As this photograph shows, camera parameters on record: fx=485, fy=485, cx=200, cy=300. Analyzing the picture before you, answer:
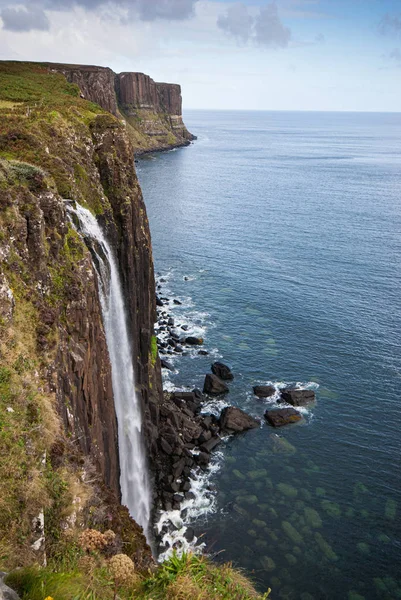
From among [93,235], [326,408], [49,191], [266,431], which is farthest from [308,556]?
[49,191]

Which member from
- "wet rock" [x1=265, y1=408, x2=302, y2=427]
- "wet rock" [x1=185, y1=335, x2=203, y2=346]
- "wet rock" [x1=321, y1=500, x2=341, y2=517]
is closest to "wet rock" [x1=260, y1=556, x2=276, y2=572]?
"wet rock" [x1=321, y1=500, x2=341, y2=517]

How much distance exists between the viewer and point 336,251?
94.4 metres

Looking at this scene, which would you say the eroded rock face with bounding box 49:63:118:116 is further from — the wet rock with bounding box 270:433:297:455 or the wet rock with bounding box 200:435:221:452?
the wet rock with bounding box 270:433:297:455

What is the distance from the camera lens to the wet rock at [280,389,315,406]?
5272cm

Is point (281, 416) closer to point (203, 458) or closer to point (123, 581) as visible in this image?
point (203, 458)

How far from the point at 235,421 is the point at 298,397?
830 centimetres

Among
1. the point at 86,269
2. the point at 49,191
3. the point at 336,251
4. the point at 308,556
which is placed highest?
the point at 49,191

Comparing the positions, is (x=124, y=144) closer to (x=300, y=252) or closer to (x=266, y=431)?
(x=266, y=431)

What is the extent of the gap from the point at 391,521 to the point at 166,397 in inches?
943

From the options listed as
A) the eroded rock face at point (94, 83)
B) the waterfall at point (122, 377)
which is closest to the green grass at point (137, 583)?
the waterfall at point (122, 377)

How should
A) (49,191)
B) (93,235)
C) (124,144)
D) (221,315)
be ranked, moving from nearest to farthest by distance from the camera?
(49,191)
(93,235)
(124,144)
(221,315)

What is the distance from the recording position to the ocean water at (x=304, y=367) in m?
36.2

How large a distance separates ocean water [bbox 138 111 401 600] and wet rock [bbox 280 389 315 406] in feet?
4.03

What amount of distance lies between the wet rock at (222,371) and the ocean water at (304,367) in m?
1.75
